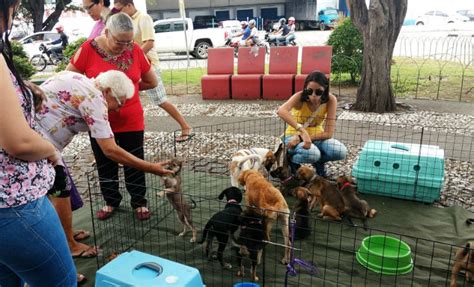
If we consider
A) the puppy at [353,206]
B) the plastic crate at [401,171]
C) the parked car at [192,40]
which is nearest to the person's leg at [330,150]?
the plastic crate at [401,171]

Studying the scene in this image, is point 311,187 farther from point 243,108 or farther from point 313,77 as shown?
point 243,108

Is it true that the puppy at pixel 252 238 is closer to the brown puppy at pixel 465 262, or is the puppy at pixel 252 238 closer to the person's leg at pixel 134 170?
the person's leg at pixel 134 170

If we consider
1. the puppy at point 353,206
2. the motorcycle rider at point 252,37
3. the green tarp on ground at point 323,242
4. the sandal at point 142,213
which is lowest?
the green tarp on ground at point 323,242

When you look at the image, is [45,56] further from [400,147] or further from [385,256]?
[385,256]

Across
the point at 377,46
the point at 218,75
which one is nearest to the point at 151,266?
the point at 377,46

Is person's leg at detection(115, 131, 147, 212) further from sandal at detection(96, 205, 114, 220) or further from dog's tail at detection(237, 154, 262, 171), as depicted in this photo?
dog's tail at detection(237, 154, 262, 171)

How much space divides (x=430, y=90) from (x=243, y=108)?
4965 millimetres

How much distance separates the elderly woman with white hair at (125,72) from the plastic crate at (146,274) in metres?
0.86

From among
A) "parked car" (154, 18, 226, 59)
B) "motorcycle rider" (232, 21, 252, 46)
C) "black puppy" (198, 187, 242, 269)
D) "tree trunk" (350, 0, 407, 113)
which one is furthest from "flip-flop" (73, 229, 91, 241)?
"motorcycle rider" (232, 21, 252, 46)

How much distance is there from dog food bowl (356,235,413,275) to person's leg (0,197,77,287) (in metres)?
2.06

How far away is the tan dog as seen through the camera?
2.85m

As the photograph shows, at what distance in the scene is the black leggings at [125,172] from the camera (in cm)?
342

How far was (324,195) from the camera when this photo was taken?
3.55 meters

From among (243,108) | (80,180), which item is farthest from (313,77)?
(243,108)
